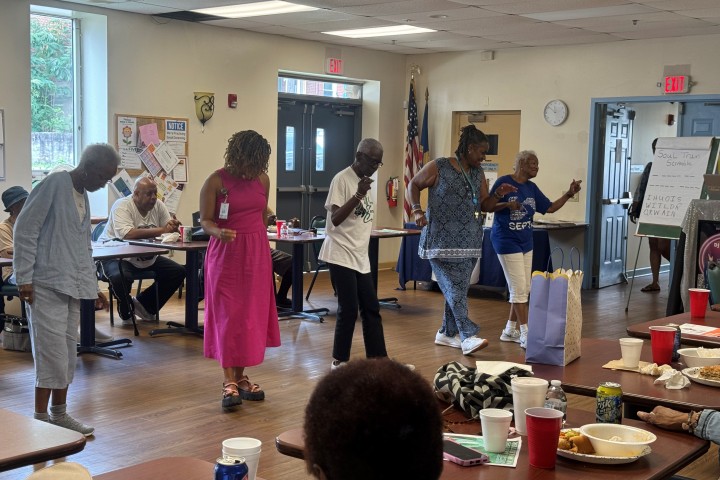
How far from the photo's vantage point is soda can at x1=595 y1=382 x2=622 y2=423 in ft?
8.00

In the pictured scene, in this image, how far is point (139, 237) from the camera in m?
7.21

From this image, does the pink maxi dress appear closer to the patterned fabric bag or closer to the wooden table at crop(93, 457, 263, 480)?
the patterned fabric bag

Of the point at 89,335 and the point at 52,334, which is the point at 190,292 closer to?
the point at 89,335

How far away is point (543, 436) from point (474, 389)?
46 centimetres

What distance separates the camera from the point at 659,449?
91.1 inches

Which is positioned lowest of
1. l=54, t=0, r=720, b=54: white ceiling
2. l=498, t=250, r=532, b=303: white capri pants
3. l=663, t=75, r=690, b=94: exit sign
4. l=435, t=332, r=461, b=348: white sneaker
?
l=435, t=332, r=461, b=348: white sneaker

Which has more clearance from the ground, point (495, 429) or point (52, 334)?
point (495, 429)

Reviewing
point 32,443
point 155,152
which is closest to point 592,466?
point 32,443

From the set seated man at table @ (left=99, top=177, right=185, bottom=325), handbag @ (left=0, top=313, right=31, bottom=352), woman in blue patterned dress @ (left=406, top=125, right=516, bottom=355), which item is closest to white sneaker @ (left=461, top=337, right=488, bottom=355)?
woman in blue patterned dress @ (left=406, top=125, right=516, bottom=355)

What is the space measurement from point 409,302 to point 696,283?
11.1 ft

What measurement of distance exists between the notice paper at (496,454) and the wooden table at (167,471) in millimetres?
591

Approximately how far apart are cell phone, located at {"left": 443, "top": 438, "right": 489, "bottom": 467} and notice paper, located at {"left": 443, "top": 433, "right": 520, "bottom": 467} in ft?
0.09

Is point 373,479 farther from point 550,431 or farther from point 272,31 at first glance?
A: point 272,31

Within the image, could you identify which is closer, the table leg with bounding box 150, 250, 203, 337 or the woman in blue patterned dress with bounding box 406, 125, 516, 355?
the woman in blue patterned dress with bounding box 406, 125, 516, 355
